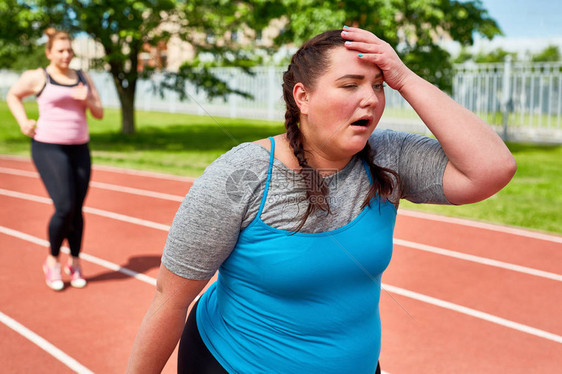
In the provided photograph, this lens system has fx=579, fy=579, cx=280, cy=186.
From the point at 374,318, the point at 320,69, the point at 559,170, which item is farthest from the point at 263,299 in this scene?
the point at 559,170

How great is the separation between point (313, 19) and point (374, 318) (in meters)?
13.3

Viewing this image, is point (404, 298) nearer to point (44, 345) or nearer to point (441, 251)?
point (441, 251)

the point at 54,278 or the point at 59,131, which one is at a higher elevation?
the point at 59,131

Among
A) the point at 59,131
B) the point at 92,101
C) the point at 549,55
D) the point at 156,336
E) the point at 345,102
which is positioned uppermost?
the point at 549,55

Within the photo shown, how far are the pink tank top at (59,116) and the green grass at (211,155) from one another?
44.5 inches

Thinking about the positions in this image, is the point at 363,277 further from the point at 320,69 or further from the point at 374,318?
the point at 320,69

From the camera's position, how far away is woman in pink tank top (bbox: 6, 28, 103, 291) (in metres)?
4.69

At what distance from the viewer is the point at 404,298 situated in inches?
189

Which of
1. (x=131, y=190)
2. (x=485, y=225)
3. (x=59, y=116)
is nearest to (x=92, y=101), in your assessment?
(x=59, y=116)

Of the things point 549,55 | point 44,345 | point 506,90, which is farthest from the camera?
point 549,55

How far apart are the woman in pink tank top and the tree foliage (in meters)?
9.76

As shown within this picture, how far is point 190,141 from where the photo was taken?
17312 mm

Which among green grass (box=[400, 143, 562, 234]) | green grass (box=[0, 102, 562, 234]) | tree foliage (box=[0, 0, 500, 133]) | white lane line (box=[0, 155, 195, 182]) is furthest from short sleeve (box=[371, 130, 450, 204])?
tree foliage (box=[0, 0, 500, 133])

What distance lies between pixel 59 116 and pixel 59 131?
145 millimetres
